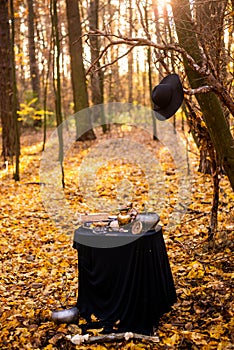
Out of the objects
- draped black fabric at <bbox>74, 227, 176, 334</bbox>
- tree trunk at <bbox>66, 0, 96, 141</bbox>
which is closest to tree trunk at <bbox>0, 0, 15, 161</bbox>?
tree trunk at <bbox>66, 0, 96, 141</bbox>

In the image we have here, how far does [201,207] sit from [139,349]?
4.07 m

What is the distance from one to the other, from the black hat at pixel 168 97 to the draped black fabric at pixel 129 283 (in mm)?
1222

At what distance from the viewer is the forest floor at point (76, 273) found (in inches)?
151

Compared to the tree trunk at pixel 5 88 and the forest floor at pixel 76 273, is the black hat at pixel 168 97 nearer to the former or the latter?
the forest floor at pixel 76 273

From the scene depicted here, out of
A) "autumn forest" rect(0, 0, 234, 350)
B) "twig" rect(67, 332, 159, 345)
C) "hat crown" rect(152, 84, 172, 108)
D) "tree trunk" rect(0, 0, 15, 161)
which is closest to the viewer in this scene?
"twig" rect(67, 332, 159, 345)

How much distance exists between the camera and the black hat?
3.90 m

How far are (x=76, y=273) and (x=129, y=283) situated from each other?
1.44 meters

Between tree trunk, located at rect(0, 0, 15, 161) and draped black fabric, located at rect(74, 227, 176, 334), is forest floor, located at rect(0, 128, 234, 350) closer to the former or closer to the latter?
draped black fabric, located at rect(74, 227, 176, 334)

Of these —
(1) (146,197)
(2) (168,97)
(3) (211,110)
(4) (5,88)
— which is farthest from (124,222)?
(4) (5,88)

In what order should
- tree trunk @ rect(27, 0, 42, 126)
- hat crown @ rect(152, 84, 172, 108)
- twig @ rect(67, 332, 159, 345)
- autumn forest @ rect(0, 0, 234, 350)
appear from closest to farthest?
1. twig @ rect(67, 332, 159, 345)
2. hat crown @ rect(152, 84, 172, 108)
3. autumn forest @ rect(0, 0, 234, 350)
4. tree trunk @ rect(27, 0, 42, 126)

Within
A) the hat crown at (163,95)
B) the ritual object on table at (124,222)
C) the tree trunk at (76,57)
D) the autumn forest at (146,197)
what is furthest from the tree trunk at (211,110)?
the tree trunk at (76,57)

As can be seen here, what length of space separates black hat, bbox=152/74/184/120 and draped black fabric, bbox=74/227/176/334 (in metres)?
1.22

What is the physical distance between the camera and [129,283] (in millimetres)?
4031

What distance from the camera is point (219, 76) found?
4.75m
